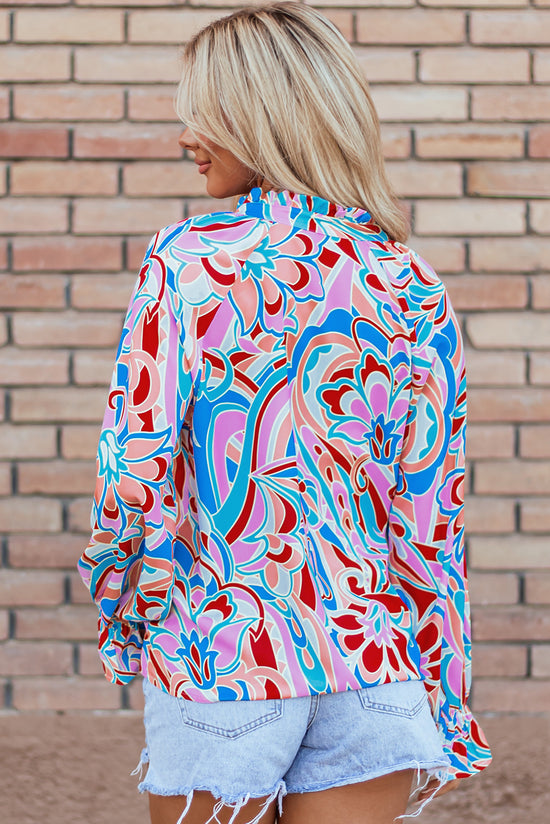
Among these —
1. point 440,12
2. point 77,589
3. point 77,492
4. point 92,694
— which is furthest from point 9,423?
point 440,12

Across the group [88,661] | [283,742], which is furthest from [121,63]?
[283,742]

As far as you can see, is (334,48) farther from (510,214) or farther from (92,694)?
(92,694)

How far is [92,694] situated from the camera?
8.62ft

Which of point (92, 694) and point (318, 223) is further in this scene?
point (92, 694)

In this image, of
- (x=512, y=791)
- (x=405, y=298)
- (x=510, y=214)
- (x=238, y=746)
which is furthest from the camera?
(x=510, y=214)

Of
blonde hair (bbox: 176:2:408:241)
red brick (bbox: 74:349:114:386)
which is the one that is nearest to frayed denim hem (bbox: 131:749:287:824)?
blonde hair (bbox: 176:2:408:241)

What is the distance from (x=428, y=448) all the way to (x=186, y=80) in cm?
65

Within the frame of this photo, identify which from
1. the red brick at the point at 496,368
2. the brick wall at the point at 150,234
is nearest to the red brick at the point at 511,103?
the brick wall at the point at 150,234

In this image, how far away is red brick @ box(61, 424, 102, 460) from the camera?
262 centimetres

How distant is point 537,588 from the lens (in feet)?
8.62

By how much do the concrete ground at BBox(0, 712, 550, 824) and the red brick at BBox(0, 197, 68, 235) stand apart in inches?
57.7

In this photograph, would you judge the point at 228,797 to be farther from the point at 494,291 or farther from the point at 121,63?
the point at 121,63

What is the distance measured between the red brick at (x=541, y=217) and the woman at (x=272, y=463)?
59.1 inches

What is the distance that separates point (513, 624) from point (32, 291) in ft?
5.77
